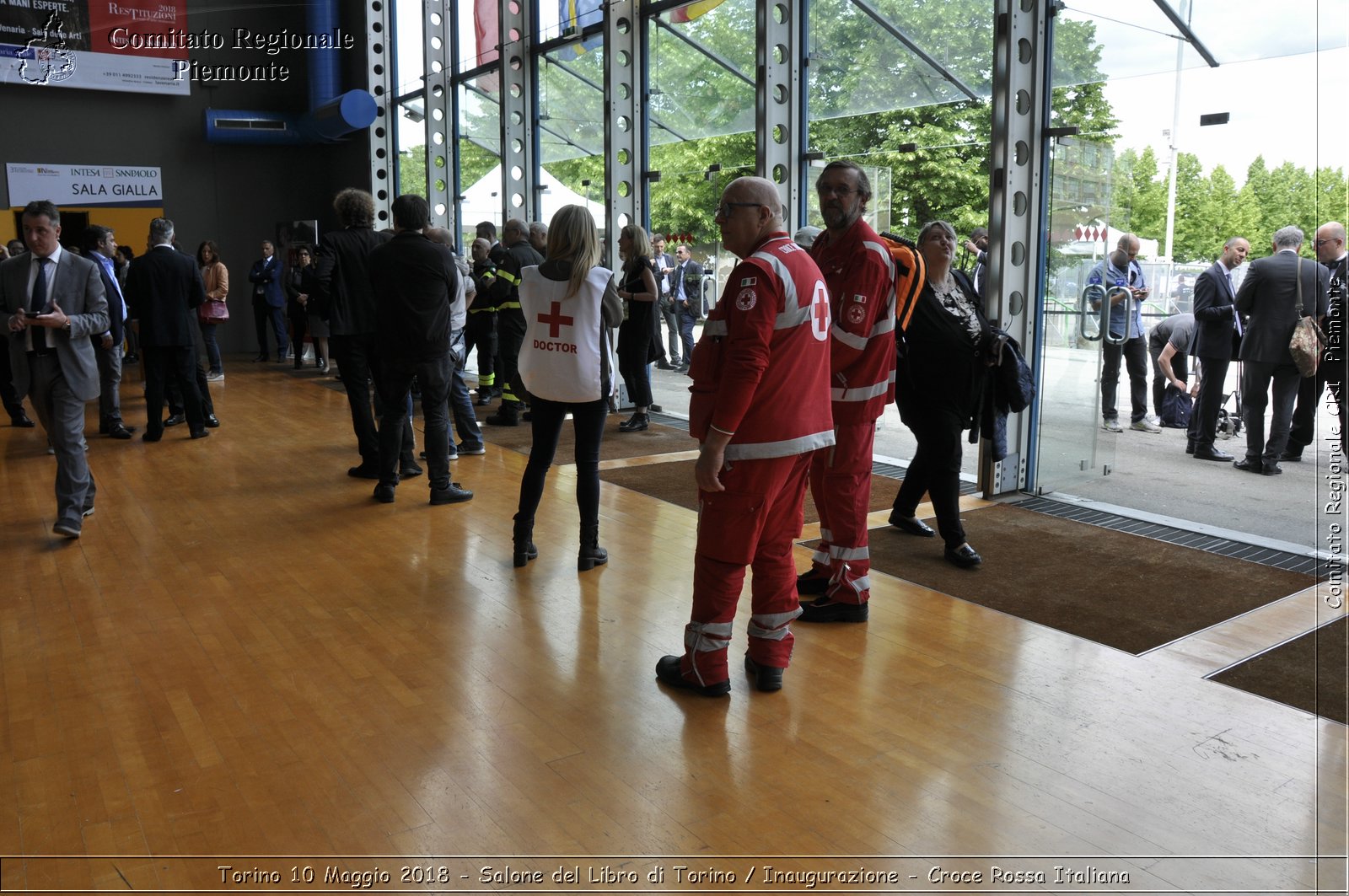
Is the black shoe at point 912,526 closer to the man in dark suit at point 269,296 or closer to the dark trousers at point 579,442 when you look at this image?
the dark trousers at point 579,442

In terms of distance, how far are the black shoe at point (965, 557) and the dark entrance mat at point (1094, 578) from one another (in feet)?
0.13

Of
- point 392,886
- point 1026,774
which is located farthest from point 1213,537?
point 392,886

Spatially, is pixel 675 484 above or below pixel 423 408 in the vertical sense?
below

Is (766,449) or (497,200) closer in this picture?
(766,449)

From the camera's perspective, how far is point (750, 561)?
312 cm

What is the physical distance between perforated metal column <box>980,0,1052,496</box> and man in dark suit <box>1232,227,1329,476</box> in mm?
1741

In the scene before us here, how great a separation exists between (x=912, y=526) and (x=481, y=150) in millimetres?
8155

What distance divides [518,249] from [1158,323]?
5121mm

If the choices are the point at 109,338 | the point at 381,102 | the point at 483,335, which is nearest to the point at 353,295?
the point at 109,338

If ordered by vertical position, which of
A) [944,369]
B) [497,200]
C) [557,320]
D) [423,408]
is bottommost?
[423,408]

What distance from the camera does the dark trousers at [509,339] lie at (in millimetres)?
8320

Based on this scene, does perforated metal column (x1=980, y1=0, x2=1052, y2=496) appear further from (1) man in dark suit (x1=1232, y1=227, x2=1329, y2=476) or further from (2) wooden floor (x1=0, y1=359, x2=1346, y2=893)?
(2) wooden floor (x1=0, y1=359, x2=1346, y2=893)

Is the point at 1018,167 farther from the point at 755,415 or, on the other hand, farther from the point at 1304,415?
the point at 755,415

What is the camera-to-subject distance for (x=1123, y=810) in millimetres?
2596
